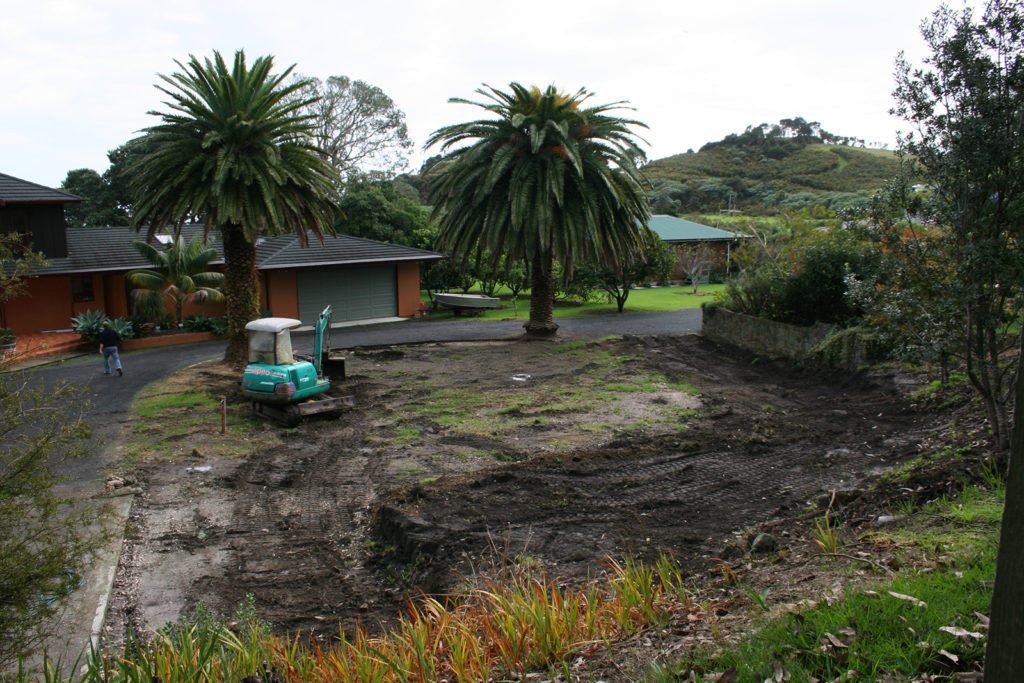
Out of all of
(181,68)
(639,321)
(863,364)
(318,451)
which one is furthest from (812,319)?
(181,68)

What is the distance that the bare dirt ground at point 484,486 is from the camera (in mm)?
8094

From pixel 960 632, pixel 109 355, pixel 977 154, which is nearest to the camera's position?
pixel 960 632

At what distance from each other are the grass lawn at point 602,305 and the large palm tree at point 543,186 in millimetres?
7138

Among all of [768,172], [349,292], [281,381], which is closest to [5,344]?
[281,381]

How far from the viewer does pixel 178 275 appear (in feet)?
88.2

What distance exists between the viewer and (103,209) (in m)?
43.8

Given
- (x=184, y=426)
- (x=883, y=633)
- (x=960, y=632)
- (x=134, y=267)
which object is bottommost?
(x=184, y=426)

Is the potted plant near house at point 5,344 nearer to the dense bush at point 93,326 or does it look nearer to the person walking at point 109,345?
the dense bush at point 93,326

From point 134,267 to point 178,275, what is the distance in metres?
1.84

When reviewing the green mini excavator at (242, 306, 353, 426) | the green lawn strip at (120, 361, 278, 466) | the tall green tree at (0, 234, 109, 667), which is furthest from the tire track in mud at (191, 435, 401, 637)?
the tall green tree at (0, 234, 109, 667)

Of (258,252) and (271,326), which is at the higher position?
(258,252)

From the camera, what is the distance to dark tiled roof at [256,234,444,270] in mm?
29391

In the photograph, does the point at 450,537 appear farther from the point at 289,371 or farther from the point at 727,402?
the point at 727,402

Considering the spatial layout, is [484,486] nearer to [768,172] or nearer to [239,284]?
[239,284]
